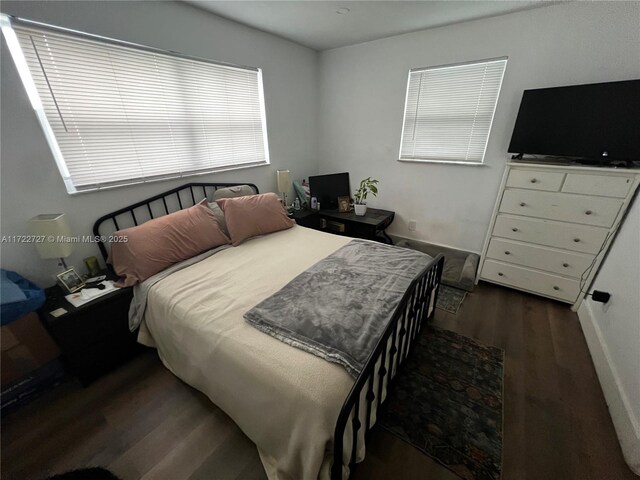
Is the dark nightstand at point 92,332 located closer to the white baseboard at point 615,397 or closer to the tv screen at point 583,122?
the white baseboard at point 615,397

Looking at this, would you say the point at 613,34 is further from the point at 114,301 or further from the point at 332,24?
the point at 114,301

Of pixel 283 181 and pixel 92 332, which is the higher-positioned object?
pixel 283 181

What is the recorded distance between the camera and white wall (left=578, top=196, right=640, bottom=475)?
4.17ft

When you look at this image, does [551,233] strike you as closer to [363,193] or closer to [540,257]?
[540,257]

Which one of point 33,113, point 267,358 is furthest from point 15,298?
point 267,358

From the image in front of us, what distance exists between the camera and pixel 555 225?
2.07 metres

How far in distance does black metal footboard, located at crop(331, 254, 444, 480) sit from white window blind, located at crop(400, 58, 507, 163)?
1.61 m

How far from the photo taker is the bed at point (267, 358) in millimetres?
917

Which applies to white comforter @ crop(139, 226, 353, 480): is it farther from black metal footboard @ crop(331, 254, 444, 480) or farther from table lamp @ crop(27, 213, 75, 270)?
table lamp @ crop(27, 213, 75, 270)

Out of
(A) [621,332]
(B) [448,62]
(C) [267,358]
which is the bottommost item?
(A) [621,332]

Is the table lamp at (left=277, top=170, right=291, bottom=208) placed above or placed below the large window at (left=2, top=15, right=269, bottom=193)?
below

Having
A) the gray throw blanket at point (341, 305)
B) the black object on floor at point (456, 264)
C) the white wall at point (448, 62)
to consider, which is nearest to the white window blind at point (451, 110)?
the white wall at point (448, 62)

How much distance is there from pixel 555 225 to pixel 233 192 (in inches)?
112

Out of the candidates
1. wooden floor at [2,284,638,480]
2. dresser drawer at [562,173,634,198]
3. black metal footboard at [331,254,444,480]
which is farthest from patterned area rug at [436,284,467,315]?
dresser drawer at [562,173,634,198]
